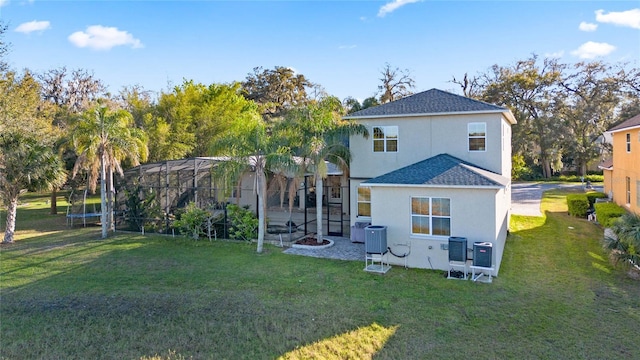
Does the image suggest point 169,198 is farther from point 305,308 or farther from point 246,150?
point 305,308

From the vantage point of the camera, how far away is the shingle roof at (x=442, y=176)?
11.6 metres

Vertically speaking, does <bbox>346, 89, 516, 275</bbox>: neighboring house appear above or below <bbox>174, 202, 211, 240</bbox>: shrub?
above

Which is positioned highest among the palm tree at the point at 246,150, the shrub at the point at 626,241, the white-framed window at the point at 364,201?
the palm tree at the point at 246,150

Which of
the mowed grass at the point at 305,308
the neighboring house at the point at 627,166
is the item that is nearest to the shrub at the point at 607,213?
the neighboring house at the point at 627,166

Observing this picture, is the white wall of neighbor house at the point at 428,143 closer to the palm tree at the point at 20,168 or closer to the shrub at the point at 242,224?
the shrub at the point at 242,224

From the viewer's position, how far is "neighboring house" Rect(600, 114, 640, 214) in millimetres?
16812

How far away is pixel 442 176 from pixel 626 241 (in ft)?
17.6

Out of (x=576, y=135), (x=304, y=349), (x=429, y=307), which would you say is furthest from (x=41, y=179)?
(x=576, y=135)

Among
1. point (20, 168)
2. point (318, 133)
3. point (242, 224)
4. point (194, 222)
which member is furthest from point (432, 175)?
point (20, 168)

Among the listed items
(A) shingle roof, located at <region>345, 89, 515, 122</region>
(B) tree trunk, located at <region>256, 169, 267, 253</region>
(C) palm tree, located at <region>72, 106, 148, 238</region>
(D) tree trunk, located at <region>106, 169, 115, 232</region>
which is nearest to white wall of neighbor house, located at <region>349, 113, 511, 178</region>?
(A) shingle roof, located at <region>345, 89, 515, 122</region>

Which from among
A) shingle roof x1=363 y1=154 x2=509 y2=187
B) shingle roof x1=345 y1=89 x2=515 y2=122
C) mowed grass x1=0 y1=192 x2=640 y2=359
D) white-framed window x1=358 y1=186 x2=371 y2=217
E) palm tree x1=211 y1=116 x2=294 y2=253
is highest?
shingle roof x1=345 y1=89 x2=515 y2=122

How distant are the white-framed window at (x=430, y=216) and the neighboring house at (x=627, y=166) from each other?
34.0 ft

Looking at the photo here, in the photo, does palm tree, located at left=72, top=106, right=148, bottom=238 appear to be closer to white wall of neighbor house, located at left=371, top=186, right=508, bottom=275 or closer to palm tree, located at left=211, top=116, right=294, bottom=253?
palm tree, located at left=211, top=116, right=294, bottom=253

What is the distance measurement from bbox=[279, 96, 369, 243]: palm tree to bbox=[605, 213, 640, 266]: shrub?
937 cm
